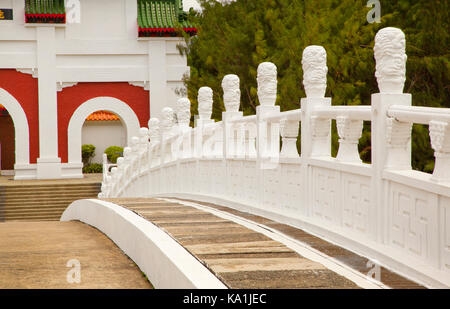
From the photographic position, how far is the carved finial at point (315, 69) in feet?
16.6

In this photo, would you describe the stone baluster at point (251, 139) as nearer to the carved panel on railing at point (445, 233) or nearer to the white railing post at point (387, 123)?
the white railing post at point (387, 123)

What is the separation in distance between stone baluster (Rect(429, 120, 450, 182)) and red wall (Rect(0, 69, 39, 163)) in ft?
65.6

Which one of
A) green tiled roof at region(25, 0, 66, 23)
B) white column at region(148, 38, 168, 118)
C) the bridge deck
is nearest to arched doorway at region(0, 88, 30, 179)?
green tiled roof at region(25, 0, 66, 23)

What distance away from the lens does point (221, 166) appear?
305 inches

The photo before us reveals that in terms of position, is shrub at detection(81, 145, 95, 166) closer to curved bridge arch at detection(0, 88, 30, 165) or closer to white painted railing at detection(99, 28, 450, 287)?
curved bridge arch at detection(0, 88, 30, 165)

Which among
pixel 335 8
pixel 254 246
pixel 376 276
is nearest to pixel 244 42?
pixel 335 8

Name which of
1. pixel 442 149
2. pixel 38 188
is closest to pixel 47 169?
pixel 38 188

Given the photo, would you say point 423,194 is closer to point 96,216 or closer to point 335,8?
point 96,216

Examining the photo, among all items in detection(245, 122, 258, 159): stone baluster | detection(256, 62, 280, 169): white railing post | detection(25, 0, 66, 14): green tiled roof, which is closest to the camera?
detection(256, 62, 280, 169): white railing post

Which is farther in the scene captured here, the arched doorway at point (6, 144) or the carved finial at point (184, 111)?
the arched doorway at point (6, 144)

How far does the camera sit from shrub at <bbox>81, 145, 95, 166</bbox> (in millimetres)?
27178

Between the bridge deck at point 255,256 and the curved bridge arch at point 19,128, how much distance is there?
56.2 ft

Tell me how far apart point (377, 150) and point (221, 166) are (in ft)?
12.8

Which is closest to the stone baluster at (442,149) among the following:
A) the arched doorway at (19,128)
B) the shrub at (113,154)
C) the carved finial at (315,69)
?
the carved finial at (315,69)
